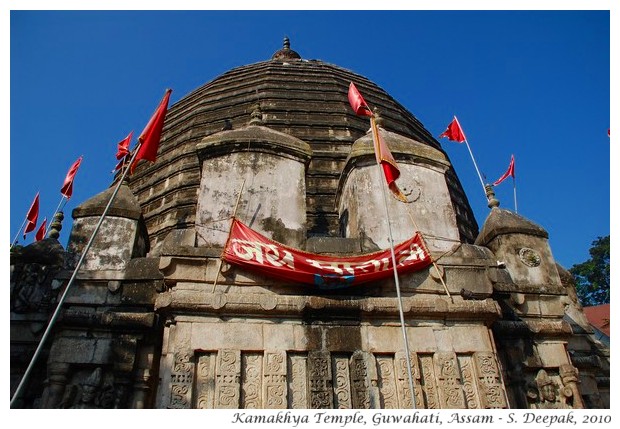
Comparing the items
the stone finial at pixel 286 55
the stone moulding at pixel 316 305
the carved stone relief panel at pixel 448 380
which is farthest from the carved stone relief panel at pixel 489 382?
the stone finial at pixel 286 55

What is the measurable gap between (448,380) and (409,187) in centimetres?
310

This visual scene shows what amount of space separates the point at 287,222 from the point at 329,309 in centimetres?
156

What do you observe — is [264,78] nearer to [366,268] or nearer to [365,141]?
[365,141]

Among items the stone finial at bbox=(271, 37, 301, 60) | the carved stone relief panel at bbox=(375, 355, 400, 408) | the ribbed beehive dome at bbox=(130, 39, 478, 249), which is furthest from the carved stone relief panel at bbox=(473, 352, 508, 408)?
the stone finial at bbox=(271, 37, 301, 60)

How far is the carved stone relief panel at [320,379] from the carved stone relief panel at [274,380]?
0.32m

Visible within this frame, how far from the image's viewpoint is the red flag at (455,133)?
38.1ft

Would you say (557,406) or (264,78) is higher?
(264,78)

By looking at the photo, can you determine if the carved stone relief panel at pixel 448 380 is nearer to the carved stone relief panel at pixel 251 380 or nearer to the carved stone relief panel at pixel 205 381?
the carved stone relief panel at pixel 251 380

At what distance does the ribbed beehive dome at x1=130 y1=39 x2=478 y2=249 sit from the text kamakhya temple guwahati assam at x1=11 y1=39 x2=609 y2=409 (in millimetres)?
3840

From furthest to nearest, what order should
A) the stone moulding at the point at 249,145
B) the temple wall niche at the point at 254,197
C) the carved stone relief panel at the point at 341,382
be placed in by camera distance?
the stone moulding at the point at 249,145
the temple wall niche at the point at 254,197
the carved stone relief panel at the point at 341,382

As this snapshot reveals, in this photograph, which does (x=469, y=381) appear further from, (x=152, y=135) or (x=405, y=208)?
(x=152, y=135)

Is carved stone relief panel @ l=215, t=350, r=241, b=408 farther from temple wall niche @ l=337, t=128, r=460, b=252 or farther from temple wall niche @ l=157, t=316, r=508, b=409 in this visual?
temple wall niche @ l=337, t=128, r=460, b=252

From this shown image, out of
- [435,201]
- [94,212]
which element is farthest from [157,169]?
[435,201]
